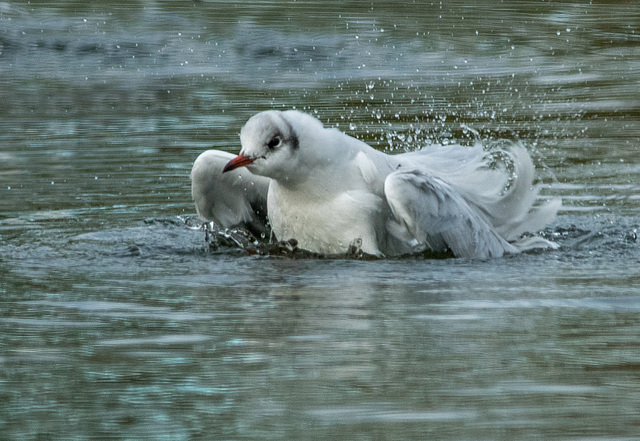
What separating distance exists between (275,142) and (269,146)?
45 mm

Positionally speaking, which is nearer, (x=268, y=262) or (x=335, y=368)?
(x=335, y=368)

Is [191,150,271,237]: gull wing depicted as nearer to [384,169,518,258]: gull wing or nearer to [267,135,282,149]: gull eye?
[267,135,282,149]: gull eye

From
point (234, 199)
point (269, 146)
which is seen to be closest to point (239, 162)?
point (269, 146)

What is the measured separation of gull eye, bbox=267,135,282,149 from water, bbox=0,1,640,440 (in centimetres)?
68

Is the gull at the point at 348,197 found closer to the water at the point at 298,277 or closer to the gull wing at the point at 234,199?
the water at the point at 298,277

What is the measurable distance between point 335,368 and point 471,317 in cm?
108

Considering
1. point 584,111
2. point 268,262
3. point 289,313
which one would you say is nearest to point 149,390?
point 289,313

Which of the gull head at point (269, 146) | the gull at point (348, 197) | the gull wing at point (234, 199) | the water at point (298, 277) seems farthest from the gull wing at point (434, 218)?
the gull wing at point (234, 199)

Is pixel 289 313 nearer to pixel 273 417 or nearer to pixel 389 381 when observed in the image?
pixel 389 381

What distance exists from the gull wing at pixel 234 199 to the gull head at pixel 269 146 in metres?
0.76

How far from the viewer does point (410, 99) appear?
13328mm

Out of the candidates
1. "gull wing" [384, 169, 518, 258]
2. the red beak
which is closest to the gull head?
the red beak

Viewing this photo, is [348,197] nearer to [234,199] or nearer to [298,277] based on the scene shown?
[298,277]

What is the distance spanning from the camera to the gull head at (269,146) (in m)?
7.29
